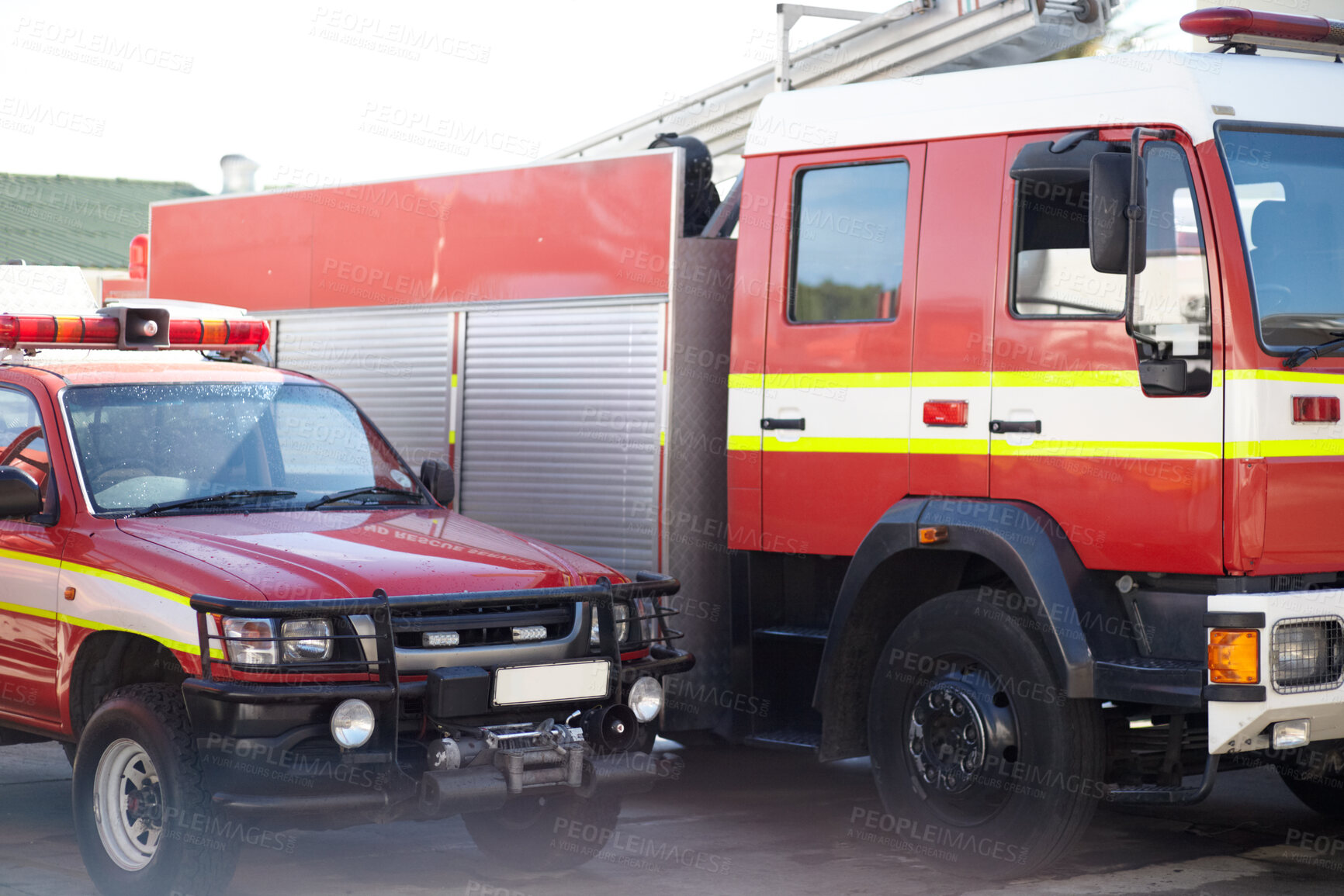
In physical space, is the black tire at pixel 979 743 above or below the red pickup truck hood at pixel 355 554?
below

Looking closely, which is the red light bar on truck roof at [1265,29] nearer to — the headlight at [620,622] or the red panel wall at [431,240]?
the red panel wall at [431,240]

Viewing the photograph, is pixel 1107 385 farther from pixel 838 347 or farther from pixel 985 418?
pixel 838 347

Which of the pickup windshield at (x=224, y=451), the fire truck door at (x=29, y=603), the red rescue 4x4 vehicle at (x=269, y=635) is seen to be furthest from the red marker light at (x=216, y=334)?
the fire truck door at (x=29, y=603)

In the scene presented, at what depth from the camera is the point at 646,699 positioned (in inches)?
237

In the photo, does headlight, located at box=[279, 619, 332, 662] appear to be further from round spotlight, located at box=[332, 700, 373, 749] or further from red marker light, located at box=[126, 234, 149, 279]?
red marker light, located at box=[126, 234, 149, 279]

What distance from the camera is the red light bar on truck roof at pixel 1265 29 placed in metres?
6.18

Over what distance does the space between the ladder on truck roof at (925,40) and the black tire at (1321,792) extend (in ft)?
12.2

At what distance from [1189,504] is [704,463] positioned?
101 inches

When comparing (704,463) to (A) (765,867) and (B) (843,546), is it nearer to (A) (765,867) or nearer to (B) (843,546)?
(B) (843,546)

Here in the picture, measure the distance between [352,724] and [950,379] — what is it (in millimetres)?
2776

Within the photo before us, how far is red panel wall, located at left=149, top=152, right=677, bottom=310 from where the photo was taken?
7.82 metres

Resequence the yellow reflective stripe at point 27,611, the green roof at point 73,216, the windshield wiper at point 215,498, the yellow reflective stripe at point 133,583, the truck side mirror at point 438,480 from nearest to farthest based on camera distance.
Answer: the yellow reflective stripe at point 133,583
the yellow reflective stripe at point 27,611
the windshield wiper at point 215,498
the truck side mirror at point 438,480
the green roof at point 73,216

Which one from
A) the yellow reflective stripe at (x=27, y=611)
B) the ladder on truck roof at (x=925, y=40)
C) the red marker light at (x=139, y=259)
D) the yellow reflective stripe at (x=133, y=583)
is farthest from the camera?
the red marker light at (x=139, y=259)

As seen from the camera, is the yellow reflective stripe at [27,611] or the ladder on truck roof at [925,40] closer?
the yellow reflective stripe at [27,611]
